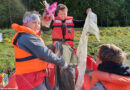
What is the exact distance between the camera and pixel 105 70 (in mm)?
1701

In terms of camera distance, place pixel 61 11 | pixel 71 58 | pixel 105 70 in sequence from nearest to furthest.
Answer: pixel 105 70 < pixel 71 58 < pixel 61 11

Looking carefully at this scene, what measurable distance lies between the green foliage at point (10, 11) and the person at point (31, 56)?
47.2ft

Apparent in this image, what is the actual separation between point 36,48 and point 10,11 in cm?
1494

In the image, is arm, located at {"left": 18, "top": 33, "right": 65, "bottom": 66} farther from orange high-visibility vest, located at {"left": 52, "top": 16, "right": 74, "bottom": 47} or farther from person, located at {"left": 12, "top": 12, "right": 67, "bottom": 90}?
orange high-visibility vest, located at {"left": 52, "top": 16, "right": 74, "bottom": 47}

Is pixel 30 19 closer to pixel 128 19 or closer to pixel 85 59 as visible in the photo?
pixel 85 59

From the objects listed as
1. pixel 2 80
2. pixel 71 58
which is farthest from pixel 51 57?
Result: pixel 2 80

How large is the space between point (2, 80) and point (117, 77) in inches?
53.6

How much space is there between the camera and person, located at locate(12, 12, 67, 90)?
1597mm

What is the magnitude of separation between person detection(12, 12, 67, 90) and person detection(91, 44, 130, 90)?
14.5 inches

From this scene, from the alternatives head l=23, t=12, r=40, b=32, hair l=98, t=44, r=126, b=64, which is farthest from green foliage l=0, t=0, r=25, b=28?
hair l=98, t=44, r=126, b=64

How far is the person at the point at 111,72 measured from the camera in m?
1.64

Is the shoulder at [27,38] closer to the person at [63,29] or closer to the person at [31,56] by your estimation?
the person at [31,56]

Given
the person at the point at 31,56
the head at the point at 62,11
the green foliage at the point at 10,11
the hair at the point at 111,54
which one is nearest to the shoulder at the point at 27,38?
the person at the point at 31,56

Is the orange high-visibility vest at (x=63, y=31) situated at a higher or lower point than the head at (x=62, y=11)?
lower
